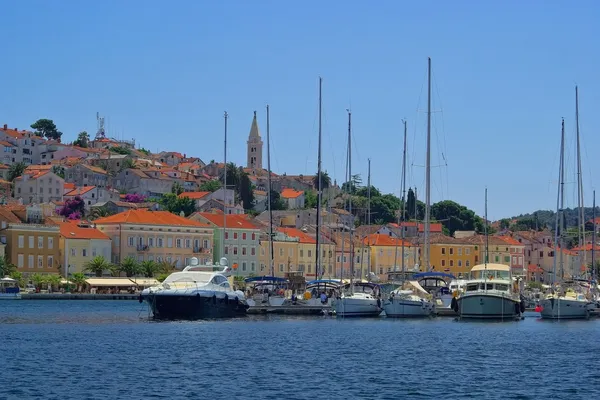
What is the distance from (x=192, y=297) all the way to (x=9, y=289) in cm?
4173

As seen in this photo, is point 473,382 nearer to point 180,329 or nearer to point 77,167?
point 180,329

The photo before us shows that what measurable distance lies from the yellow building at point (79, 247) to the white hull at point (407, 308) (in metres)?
56.3

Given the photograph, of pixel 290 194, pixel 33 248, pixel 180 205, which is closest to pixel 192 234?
pixel 33 248

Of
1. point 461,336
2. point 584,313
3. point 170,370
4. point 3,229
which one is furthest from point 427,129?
point 3,229

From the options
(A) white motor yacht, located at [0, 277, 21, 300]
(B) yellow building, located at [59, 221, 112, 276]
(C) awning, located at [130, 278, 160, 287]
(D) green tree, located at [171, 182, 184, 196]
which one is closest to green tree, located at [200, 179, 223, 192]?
(D) green tree, located at [171, 182, 184, 196]

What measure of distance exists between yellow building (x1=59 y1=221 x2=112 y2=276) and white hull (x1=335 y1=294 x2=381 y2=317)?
54.1m

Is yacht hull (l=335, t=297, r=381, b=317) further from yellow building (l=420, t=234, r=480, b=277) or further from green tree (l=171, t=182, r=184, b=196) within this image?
green tree (l=171, t=182, r=184, b=196)

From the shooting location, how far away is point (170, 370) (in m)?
39.3

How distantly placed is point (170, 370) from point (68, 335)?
15915 millimetres

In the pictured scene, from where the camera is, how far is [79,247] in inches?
4631

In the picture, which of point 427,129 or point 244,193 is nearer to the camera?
point 427,129

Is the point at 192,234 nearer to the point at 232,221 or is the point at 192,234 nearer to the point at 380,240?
the point at 232,221

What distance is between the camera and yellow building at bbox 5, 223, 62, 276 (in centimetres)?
11219

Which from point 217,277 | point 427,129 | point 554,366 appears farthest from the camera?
point 427,129
